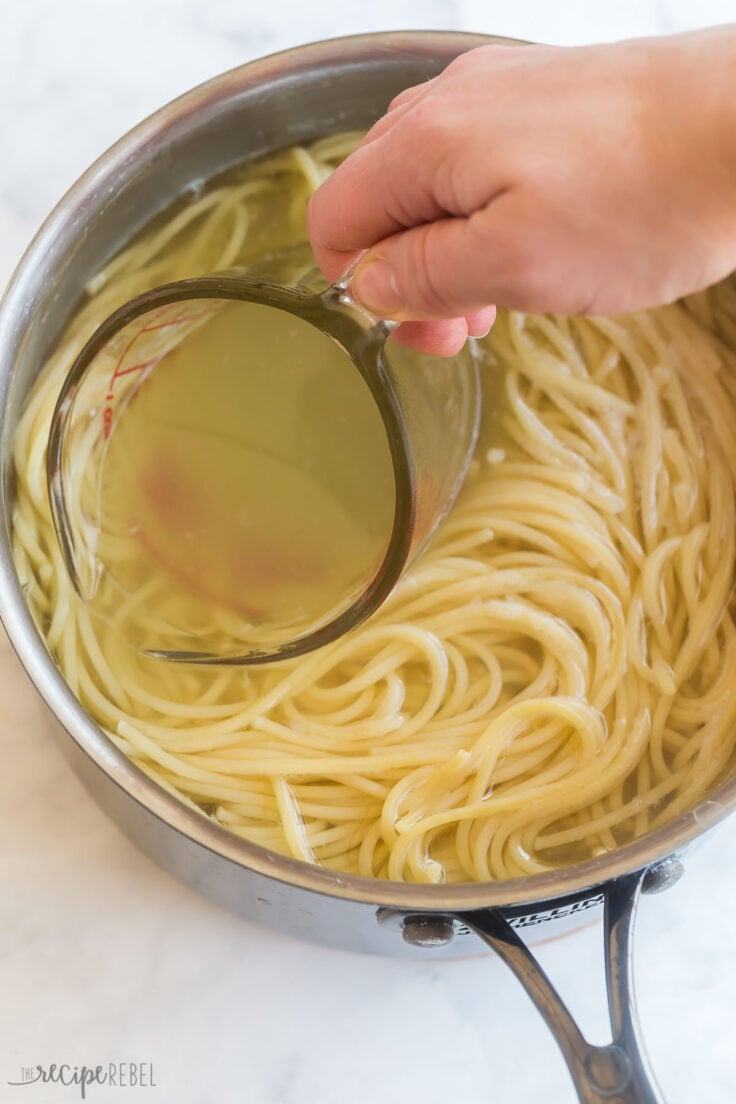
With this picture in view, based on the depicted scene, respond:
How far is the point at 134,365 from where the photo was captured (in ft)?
4.93

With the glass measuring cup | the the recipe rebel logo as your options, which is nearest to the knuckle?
the glass measuring cup

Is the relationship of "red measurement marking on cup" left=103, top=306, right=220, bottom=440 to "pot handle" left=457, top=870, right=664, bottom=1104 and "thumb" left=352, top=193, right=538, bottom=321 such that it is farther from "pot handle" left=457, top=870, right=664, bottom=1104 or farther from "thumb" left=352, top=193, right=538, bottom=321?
"pot handle" left=457, top=870, right=664, bottom=1104

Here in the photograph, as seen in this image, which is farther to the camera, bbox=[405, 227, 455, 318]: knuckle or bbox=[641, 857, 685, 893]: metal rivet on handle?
bbox=[641, 857, 685, 893]: metal rivet on handle

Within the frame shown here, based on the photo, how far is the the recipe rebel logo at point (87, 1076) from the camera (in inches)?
55.7

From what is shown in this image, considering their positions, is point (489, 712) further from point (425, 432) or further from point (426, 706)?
point (425, 432)

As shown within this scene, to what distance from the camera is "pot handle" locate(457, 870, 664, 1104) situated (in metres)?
1.01

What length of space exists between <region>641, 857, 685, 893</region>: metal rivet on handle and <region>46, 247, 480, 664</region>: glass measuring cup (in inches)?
19.4

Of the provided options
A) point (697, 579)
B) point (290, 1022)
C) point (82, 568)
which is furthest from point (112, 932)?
point (697, 579)

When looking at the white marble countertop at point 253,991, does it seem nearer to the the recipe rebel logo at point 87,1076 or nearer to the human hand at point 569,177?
the the recipe rebel logo at point 87,1076

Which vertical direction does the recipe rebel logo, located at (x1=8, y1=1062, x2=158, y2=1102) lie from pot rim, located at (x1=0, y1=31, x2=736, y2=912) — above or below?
below

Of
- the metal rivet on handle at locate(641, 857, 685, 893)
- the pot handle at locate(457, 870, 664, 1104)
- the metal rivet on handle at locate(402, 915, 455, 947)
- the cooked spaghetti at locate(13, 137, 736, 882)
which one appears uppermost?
the cooked spaghetti at locate(13, 137, 736, 882)

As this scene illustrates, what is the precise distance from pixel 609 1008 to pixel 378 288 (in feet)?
2.38

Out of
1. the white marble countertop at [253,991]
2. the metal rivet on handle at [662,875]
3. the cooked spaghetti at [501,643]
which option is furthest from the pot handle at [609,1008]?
the white marble countertop at [253,991]

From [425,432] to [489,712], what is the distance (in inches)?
15.2
